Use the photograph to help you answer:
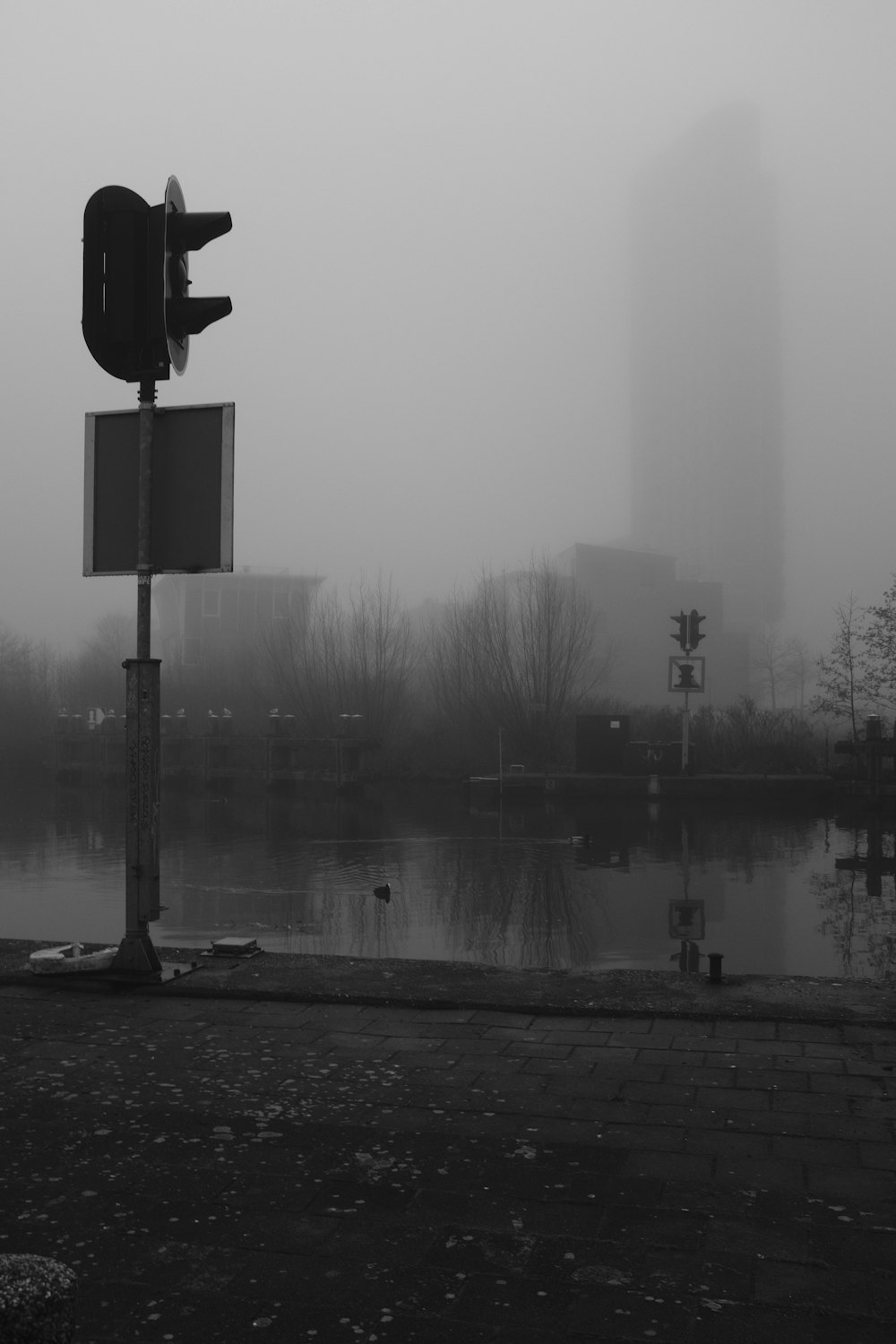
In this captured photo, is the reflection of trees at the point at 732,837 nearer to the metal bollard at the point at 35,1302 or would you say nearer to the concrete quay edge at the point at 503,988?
the concrete quay edge at the point at 503,988

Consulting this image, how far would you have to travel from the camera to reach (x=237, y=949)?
567 centimetres

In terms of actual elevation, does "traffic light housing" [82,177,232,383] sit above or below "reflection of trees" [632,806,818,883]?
above

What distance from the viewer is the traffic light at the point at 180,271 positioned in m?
5.06

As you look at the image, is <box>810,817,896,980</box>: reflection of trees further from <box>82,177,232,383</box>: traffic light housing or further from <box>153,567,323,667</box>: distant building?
<box>153,567,323,667</box>: distant building

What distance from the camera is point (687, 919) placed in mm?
11156

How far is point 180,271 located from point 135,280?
28 cm

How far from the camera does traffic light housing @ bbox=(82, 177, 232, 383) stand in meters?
5.05

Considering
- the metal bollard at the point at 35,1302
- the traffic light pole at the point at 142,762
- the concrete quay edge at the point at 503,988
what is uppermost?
the traffic light pole at the point at 142,762

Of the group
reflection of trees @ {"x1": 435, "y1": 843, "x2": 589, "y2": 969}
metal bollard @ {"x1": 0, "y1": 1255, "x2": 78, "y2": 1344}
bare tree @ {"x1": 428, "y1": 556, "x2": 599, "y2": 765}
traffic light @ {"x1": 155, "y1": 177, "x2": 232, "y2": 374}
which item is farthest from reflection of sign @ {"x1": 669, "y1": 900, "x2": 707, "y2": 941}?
bare tree @ {"x1": 428, "y1": 556, "x2": 599, "y2": 765}

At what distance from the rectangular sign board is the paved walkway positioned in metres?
2.12

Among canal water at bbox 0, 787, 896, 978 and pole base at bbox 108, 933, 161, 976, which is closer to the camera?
pole base at bbox 108, 933, 161, 976

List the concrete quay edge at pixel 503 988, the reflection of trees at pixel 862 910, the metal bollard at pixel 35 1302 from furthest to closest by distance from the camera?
the reflection of trees at pixel 862 910 → the concrete quay edge at pixel 503 988 → the metal bollard at pixel 35 1302

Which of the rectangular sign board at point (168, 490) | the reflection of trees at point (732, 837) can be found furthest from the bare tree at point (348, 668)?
the rectangular sign board at point (168, 490)

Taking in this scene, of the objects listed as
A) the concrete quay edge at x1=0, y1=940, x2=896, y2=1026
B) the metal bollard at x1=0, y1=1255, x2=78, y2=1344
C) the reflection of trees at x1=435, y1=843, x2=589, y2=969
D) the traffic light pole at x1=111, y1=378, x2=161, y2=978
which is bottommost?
the reflection of trees at x1=435, y1=843, x2=589, y2=969
